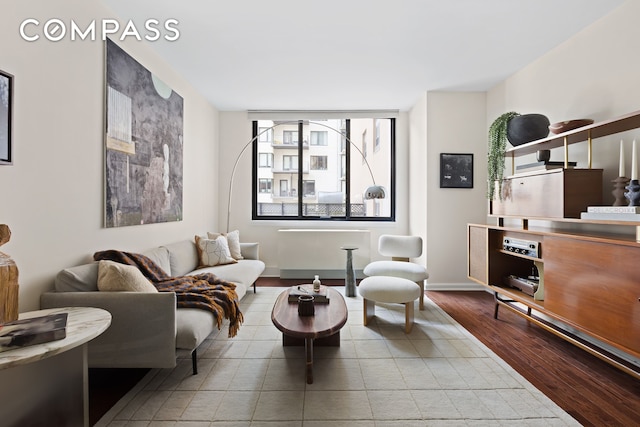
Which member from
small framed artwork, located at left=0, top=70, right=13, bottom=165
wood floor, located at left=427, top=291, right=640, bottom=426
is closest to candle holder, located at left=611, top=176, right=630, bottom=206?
wood floor, located at left=427, top=291, right=640, bottom=426

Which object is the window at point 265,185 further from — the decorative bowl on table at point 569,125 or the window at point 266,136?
the decorative bowl on table at point 569,125

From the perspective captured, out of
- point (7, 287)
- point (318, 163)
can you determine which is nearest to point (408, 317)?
point (7, 287)

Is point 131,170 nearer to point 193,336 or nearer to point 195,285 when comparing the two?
point 195,285

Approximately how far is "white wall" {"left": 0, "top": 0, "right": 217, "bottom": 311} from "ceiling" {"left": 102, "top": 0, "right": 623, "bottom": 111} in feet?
2.12

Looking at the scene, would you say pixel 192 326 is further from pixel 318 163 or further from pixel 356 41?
pixel 318 163

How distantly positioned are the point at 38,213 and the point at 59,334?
0.99 m

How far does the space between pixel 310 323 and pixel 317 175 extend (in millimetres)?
3428

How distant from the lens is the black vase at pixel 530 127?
2764 millimetres

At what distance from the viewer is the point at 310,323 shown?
6.73 feet

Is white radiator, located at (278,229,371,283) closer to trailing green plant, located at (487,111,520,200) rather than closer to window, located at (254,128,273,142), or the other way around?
window, located at (254,128,273,142)

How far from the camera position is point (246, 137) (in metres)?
4.98

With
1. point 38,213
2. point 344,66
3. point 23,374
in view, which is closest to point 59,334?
point 23,374

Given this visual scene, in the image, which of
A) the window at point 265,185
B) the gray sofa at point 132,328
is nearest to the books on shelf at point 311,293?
the gray sofa at point 132,328

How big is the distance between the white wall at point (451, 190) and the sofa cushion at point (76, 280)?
3627 mm
